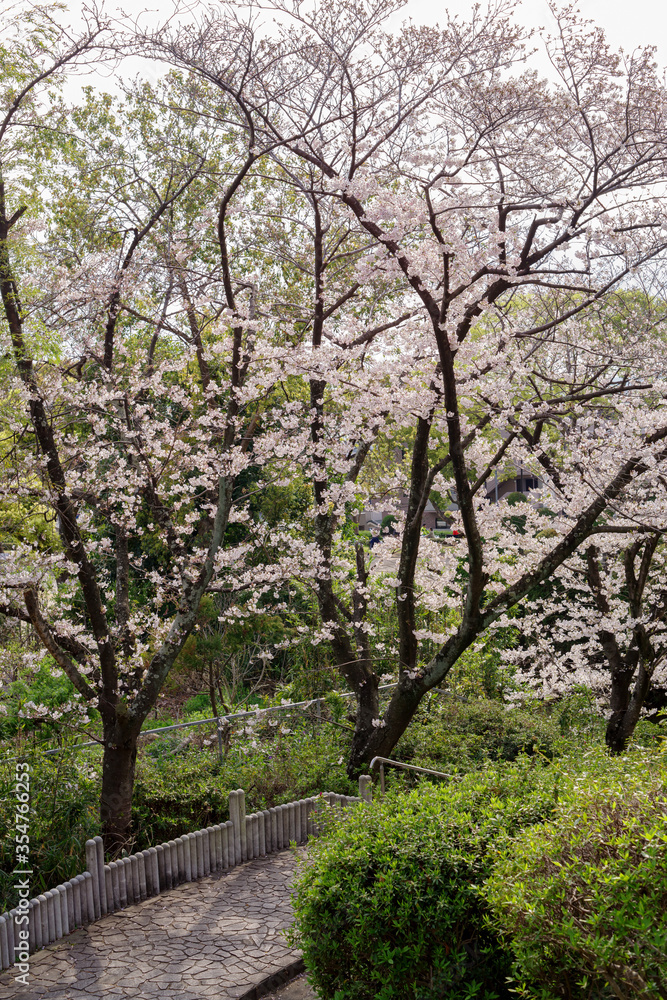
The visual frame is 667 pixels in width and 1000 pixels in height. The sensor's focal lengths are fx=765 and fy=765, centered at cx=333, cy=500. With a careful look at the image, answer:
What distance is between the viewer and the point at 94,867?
20.7ft

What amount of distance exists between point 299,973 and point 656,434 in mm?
5305

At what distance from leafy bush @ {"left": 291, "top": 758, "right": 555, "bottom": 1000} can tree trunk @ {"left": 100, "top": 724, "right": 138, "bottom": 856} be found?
2.97m

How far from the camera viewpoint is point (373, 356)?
8742mm

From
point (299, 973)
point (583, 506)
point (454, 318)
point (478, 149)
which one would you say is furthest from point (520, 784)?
point (478, 149)

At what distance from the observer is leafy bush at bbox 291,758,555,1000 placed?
3.77m

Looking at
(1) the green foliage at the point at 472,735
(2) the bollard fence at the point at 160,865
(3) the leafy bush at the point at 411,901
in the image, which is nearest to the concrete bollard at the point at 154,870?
(2) the bollard fence at the point at 160,865

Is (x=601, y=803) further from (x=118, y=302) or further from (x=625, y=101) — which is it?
(x=118, y=302)

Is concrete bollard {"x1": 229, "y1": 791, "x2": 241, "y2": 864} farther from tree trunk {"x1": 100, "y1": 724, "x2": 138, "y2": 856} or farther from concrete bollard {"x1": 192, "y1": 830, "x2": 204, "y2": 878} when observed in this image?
tree trunk {"x1": 100, "y1": 724, "x2": 138, "y2": 856}

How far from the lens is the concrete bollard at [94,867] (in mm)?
6281

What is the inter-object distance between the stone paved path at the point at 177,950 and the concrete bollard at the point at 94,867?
15 cm

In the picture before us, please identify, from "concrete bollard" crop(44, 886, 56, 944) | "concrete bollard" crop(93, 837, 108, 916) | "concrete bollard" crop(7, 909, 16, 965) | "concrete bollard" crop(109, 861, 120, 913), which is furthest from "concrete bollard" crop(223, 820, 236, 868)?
"concrete bollard" crop(7, 909, 16, 965)

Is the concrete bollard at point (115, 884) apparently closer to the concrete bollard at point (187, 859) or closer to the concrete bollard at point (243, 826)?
the concrete bollard at point (187, 859)

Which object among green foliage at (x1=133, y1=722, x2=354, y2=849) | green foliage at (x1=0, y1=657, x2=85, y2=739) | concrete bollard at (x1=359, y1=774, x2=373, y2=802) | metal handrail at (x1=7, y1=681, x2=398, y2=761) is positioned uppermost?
green foliage at (x1=0, y1=657, x2=85, y2=739)

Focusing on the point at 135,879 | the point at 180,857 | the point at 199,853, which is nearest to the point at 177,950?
the point at 135,879
